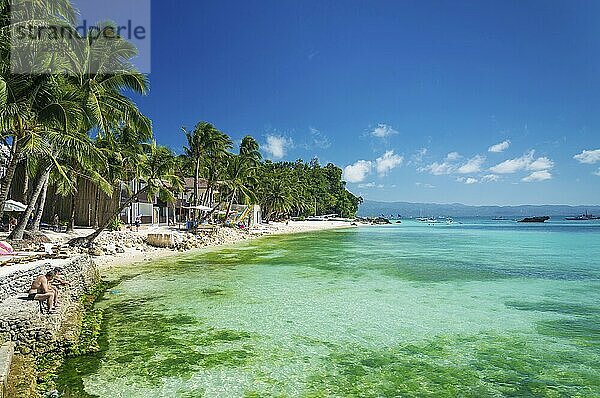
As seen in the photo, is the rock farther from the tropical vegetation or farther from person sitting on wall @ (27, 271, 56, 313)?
person sitting on wall @ (27, 271, 56, 313)

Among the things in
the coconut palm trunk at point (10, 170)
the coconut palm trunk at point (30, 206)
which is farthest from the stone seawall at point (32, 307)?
the coconut palm trunk at point (30, 206)

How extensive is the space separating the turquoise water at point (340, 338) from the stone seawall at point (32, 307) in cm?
67

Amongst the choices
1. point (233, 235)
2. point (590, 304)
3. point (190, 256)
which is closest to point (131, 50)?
point (190, 256)

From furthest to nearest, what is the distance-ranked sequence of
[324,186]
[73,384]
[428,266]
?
[324,186] < [428,266] < [73,384]

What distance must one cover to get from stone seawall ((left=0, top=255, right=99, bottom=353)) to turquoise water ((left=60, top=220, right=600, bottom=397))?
667 mm

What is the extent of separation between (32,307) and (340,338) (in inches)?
209

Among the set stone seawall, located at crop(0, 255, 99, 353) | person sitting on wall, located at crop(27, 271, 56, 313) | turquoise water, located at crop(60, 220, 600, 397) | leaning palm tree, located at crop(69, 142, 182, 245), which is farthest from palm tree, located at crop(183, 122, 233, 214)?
person sitting on wall, located at crop(27, 271, 56, 313)

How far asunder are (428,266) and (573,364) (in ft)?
42.6

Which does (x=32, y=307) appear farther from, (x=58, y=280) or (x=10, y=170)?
(x=10, y=170)

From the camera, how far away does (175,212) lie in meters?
43.5

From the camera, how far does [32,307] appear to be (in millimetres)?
7328

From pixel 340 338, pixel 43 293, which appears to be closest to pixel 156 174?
pixel 43 293

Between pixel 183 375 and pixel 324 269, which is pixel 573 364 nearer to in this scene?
pixel 183 375

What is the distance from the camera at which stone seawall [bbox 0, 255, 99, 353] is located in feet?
21.7
